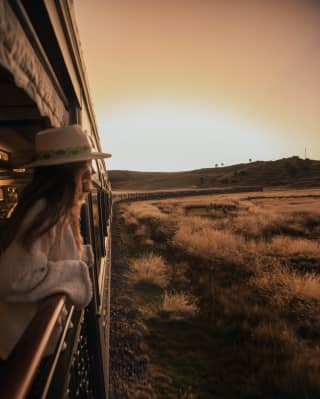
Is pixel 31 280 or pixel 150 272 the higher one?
pixel 31 280

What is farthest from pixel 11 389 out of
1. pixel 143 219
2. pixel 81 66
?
pixel 143 219

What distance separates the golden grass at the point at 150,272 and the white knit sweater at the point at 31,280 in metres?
5.59

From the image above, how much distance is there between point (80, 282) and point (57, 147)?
0.76 metres

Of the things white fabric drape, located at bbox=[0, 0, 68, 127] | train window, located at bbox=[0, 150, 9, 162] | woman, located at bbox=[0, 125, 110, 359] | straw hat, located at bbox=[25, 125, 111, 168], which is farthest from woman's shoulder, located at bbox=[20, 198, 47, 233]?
train window, located at bbox=[0, 150, 9, 162]

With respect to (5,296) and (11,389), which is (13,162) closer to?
(5,296)

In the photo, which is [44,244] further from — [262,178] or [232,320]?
[262,178]

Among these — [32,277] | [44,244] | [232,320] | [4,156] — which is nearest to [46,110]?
[44,244]

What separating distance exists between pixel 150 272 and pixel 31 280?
6070 mm

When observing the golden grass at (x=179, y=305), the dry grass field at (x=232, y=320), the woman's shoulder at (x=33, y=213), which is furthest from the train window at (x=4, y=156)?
the woman's shoulder at (x=33, y=213)

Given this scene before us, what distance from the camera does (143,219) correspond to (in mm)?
17422

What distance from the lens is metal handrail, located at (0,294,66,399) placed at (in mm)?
569

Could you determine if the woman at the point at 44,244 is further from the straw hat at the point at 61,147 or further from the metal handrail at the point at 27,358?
the metal handrail at the point at 27,358

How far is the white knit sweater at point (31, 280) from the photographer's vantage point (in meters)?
1.06

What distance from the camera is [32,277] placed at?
1.07 meters
